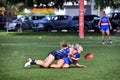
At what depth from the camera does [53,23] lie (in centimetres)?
5522

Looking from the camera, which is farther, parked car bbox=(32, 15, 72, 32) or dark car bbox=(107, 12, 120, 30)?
parked car bbox=(32, 15, 72, 32)

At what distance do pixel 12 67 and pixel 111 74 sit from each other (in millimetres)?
3532

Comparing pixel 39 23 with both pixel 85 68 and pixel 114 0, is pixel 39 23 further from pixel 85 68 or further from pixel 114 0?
pixel 85 68

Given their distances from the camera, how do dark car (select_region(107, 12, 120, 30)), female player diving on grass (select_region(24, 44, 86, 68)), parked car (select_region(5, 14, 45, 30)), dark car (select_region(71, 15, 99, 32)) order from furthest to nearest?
1. parked car (select_region(5, 14, 45, 30))
2. dark car (select_region(71, 15, 99, 32))
3. dark car (select_region(107, 12, 120, 30))
4. female player diving on grass (select_region(24, 44, 86, 68))

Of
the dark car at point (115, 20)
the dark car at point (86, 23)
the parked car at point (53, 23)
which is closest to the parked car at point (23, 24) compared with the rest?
the parked car at point (53, 23)

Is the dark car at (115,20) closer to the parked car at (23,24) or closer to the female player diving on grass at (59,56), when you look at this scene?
the parked car at (23,24)

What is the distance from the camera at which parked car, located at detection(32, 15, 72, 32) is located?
55278 millimetres

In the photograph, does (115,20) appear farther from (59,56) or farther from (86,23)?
(59,56)

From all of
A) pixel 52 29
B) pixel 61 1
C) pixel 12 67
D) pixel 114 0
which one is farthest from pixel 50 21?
pixel 12 67

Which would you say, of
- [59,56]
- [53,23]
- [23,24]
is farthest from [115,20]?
[59,56]

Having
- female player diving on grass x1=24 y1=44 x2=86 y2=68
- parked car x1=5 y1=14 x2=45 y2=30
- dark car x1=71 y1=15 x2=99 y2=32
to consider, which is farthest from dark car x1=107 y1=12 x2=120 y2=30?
female player diving on grass x1=24 y1=44 x2=86 y2=68

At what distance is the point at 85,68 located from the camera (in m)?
16.0

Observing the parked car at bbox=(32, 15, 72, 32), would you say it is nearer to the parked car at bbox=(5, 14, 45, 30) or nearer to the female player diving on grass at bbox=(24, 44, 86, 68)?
the parked car at bbox=(5, 14, 45, 30)

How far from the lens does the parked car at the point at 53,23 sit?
181ft
